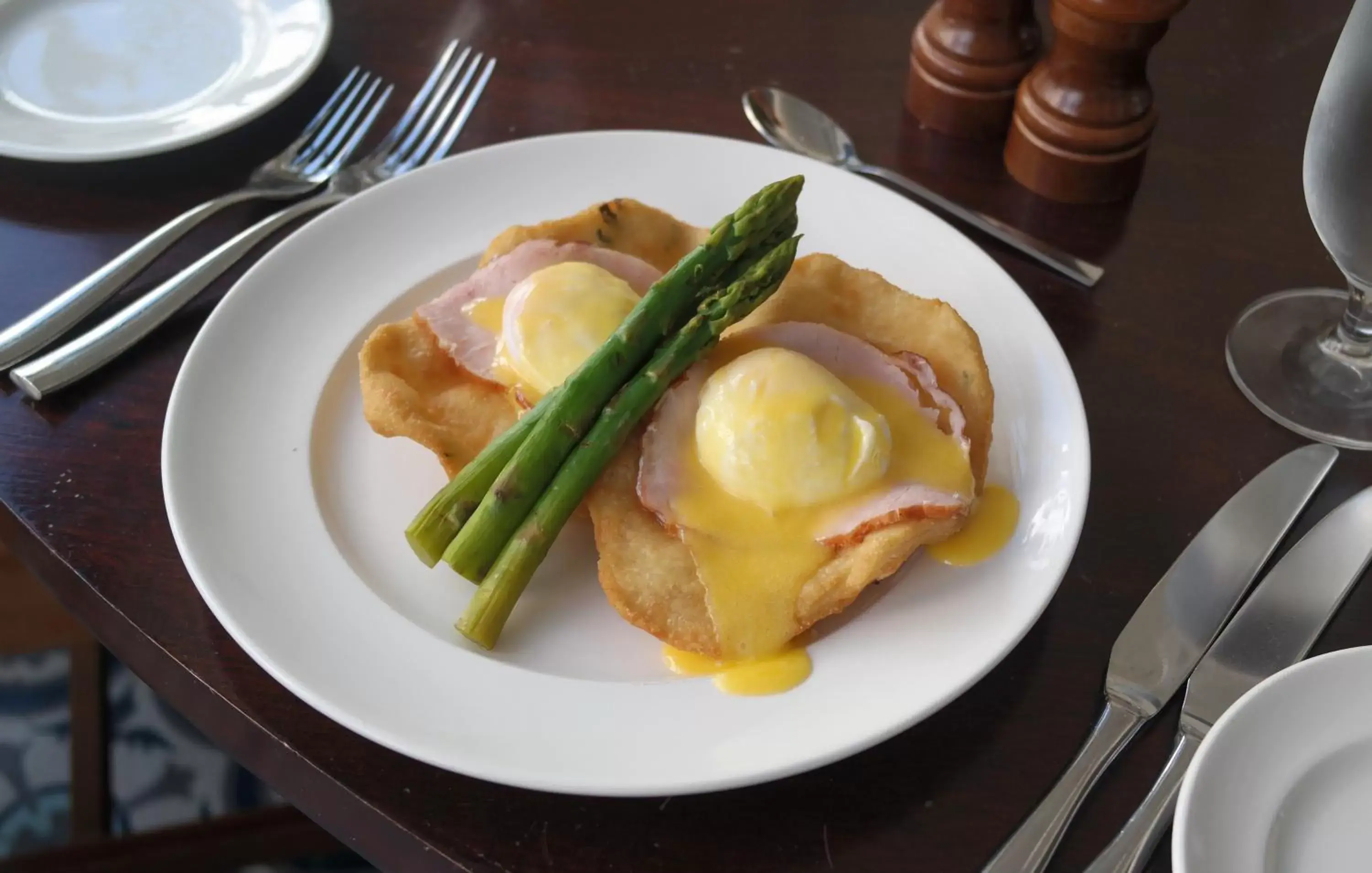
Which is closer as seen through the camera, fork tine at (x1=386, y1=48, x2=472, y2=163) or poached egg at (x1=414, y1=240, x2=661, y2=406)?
poached egg at (x1=414, y1=240, x2=661, y2=406)

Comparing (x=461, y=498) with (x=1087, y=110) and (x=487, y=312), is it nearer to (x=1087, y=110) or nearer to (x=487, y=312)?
(x=487, y=312)

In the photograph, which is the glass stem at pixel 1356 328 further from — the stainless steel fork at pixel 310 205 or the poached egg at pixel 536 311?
the stainless steel fork at pixel 310 205

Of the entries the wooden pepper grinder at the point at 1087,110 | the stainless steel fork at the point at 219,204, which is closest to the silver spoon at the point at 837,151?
the wooden pepper grinder at the point at 1087,110

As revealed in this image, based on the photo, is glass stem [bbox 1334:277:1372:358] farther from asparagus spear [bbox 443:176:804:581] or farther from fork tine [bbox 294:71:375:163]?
fork tine [bbox 294:71:375:163]

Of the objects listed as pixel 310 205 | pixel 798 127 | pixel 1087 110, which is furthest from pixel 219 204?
pixel 1087 110

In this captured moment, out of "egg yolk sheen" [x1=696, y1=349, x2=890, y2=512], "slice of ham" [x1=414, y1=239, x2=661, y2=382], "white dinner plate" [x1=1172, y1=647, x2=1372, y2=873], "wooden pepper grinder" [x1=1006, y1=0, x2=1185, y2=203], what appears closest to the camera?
"white dinner plate" [x1=1172, y1=647, x2=1372, y2=873]

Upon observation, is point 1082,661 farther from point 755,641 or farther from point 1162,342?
point 1162,342

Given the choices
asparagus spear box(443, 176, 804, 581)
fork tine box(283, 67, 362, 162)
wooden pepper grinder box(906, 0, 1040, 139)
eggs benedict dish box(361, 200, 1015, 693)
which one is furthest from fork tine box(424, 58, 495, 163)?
wooden pepper grinder box(906, 0, 1040, 139)
